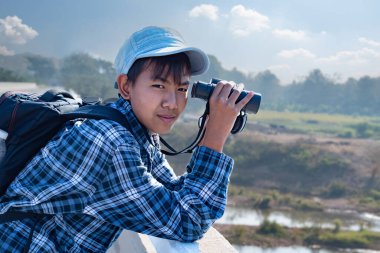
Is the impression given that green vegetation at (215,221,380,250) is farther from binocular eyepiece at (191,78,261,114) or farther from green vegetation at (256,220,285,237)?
binocular eyepiece at (191,78,261,114)

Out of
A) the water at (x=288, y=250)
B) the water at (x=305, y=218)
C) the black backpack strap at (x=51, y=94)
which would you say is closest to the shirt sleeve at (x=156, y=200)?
the black backpack strap at (x=51, y=94)

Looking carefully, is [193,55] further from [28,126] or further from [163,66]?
[28,126]

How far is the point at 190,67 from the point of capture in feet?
3.26

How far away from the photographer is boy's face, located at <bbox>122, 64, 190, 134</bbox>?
0.93m

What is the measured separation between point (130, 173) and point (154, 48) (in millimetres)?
237

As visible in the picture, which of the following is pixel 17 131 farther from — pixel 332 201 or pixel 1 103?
pixel 332 201

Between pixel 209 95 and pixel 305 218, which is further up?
pixel 209 95

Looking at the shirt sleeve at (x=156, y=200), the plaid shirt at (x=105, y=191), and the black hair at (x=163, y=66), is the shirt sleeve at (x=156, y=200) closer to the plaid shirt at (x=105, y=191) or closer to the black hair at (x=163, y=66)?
the plaid shirt at (x=105, y=191)

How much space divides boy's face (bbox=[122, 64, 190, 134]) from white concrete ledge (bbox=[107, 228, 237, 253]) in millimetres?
219

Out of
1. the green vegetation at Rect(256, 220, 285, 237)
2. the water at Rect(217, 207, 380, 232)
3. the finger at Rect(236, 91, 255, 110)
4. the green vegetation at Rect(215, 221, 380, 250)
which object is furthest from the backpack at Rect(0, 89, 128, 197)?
the water at Rect(217, 207, 380, 232)

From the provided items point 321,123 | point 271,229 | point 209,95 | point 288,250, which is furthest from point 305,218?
point 321,123

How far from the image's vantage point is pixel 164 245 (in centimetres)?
92

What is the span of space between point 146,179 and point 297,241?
1524cm

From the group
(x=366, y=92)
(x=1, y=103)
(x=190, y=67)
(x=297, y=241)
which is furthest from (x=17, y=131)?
(x=366, y=92)
